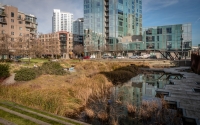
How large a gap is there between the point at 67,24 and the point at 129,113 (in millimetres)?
192821

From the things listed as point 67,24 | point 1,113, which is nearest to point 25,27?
point 1,113

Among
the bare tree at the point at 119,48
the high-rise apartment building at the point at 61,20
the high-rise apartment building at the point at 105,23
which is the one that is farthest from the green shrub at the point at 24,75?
the high-rise apartment building at the point at 61,20

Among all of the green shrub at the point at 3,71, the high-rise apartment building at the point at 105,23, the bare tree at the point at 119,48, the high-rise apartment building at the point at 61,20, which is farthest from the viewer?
the high-rise apartment building at the point at 61,20

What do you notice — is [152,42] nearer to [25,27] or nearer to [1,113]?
[25,27]

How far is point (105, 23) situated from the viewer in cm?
7450

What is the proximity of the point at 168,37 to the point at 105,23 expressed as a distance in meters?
31.3

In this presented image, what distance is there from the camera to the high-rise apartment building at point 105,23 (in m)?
70.4

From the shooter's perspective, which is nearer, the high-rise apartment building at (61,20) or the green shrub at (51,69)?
the green shrub at (51,69)

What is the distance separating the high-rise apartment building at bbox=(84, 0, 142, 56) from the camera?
231 ft

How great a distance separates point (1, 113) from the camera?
4980mm

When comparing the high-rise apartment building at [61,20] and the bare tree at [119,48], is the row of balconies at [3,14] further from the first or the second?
the high-rise apartment building at [61,20]

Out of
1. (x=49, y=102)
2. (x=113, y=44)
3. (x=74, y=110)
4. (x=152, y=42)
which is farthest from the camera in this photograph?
(x=113, y=44)

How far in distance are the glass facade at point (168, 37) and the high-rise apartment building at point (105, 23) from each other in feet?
48.1

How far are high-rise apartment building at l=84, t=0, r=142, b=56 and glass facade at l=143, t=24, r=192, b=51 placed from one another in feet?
48.1
